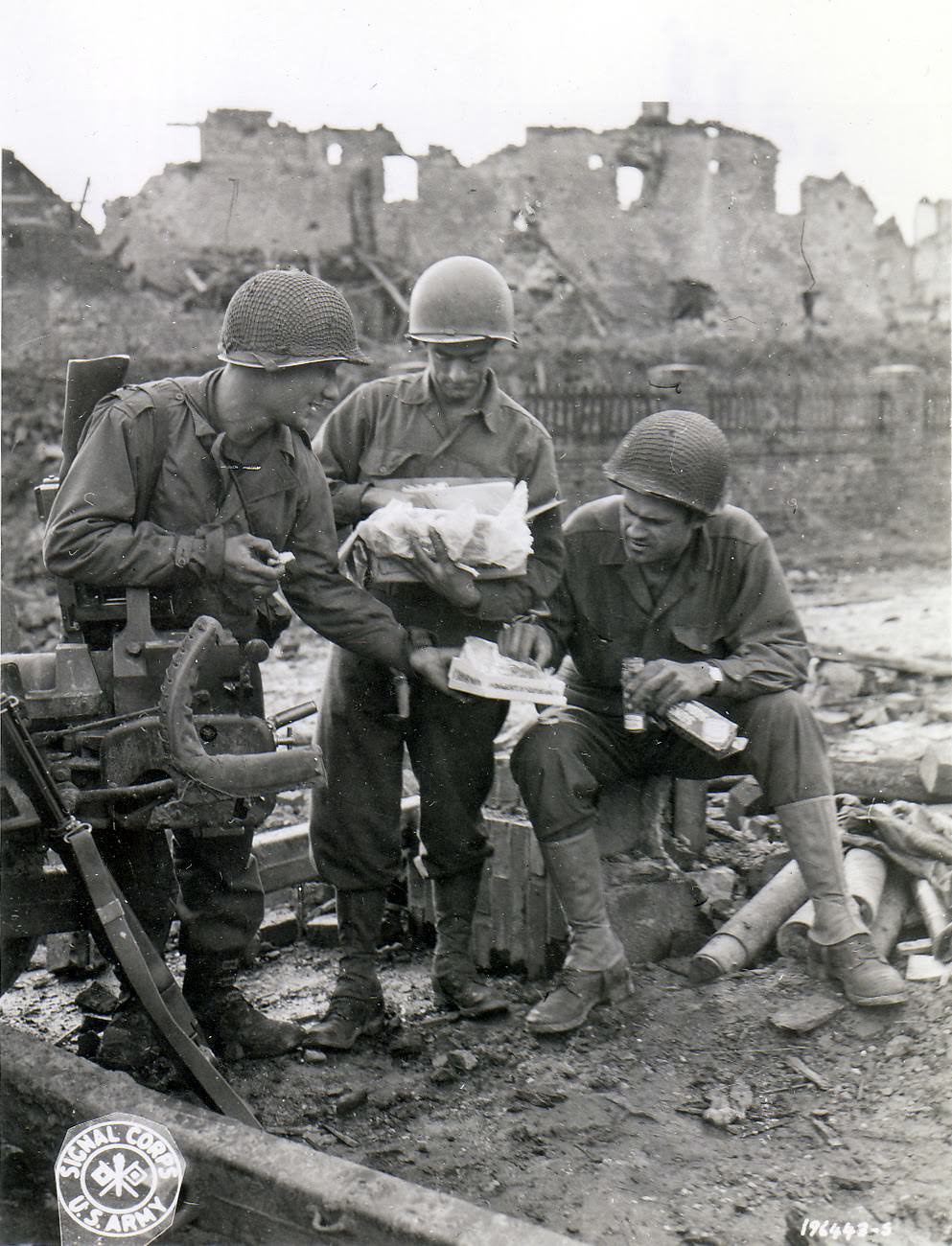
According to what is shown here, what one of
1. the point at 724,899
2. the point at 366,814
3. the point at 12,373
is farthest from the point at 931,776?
the point at 12,373

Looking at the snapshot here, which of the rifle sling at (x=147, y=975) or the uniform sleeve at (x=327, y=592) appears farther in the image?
the uniform sleeve at (x=327, y=592)

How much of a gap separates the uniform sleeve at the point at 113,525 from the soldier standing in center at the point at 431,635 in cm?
82

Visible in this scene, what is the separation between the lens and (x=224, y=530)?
3.41 metres

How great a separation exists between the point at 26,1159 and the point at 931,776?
3526 millimetres

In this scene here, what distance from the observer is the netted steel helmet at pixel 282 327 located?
3.34m

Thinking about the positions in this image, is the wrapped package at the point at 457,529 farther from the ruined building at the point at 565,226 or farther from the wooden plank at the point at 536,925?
the ruined building at the point at 565,226

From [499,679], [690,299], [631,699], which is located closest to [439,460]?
[499,679]

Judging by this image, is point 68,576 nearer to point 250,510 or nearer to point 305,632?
point 250,510

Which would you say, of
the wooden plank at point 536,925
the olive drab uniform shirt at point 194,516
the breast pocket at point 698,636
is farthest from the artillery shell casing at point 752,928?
the olive drab uniform shirt at point 194,516

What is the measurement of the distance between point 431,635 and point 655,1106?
160 centimetres

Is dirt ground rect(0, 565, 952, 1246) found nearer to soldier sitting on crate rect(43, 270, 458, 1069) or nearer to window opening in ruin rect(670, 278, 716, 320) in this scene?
soldier sitting on crate rect(43, 270, 458, 1069)

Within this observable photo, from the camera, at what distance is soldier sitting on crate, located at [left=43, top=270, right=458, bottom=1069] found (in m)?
3.24

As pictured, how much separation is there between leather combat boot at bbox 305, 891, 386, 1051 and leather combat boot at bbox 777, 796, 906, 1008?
4.61 feet

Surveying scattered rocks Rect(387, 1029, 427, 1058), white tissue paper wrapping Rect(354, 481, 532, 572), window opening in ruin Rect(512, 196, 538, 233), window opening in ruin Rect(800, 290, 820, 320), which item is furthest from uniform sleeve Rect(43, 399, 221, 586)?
window opening in ruin Rect(800, 290, 820, 320)
